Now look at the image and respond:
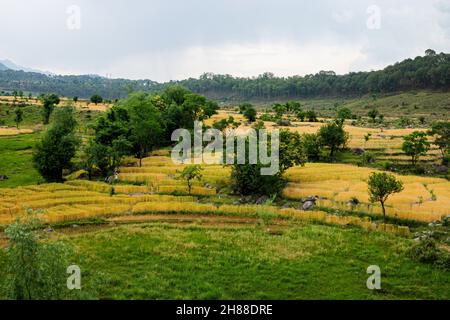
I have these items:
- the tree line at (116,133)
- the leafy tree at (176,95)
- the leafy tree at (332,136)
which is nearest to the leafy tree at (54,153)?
the tree line at (116,133)

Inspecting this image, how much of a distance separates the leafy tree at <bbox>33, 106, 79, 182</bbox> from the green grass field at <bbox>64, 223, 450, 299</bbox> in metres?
33.5

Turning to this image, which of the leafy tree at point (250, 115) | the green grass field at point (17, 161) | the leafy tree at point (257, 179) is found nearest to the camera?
the leafy tree at point (257, 179)

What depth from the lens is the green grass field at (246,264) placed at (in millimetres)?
30750

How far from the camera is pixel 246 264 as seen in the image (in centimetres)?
3591

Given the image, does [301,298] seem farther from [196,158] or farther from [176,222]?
[196,158]

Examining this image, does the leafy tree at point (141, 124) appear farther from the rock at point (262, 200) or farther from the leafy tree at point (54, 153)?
the rock at point (262, 200)

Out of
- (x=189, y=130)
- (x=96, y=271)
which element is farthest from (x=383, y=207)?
(x=189, y=130)
